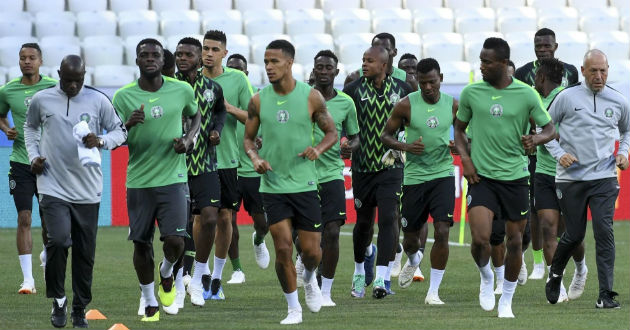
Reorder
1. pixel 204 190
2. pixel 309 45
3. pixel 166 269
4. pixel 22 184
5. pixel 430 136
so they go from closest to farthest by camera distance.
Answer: pixel 166 269 < pixel 204 190 < pixel 430 136 < pixel 22 184 < pixel 309 45

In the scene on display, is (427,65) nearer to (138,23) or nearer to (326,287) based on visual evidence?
(326,287)

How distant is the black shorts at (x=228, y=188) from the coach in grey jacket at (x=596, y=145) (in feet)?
11.1

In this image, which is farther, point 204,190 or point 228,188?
point 228,188

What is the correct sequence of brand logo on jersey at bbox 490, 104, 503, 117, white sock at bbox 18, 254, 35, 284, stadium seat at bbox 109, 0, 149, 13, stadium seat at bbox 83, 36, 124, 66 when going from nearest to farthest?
1. brand logo on jersey at bbox 490, 104, 503, 117
2. white sock at bbox 18, 254, 35, 284
3. stadium seat at bbox 83, 36, 124, 66
4. stadium seat at bbox 109, 0, 149, 13

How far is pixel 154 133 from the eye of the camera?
35.0 feet

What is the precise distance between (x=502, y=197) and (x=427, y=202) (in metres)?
1.69

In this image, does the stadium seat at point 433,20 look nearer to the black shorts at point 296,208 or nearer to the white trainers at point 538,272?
the white trainers at point 538,272

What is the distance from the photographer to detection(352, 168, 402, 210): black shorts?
42.1ft

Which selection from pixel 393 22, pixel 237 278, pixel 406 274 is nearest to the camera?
pixel 406 274

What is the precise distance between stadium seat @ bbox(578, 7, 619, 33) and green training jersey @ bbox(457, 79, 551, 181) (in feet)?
56.0

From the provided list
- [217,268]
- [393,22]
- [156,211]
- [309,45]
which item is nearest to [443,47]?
[393,22]

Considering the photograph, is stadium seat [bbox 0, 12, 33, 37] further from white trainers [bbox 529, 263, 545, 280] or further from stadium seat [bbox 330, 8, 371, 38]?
white trainers [bbox 529, 263, 545, 280]

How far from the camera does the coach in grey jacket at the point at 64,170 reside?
33.5 ft

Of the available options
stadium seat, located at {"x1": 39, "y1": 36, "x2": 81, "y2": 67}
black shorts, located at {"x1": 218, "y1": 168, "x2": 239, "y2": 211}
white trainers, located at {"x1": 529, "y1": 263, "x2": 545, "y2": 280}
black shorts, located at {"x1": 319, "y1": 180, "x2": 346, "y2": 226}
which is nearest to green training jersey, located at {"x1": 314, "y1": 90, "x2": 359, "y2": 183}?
black shorts, located at {"x1": 319, "y1": 180, "x2": 346, "y2": 226}
